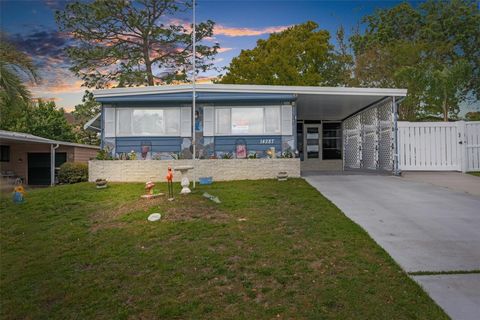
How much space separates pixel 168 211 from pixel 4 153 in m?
15.8

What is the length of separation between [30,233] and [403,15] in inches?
1202

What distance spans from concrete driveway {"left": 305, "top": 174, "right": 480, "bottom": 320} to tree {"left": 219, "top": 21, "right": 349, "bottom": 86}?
12.8 m

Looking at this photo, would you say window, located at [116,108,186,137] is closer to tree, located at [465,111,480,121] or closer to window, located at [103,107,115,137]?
window, located at [103,107,115,137]

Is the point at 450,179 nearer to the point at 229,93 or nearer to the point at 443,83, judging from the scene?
the point at 229,93

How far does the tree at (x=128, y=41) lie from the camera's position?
20.9 metres

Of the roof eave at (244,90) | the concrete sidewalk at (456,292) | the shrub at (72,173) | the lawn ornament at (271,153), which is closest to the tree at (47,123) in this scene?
the shrub at (72,173)

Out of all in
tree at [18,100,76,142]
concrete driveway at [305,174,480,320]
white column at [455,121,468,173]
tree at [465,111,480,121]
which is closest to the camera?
concrete driveway at [305,174,480,320]

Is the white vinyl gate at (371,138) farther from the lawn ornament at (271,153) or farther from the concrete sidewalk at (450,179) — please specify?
the lawn ornament at (271,153)

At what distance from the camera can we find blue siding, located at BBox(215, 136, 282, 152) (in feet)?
40.6

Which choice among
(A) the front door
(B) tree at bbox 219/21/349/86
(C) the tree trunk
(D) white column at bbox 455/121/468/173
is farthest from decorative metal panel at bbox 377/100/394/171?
(C) the tree trunk

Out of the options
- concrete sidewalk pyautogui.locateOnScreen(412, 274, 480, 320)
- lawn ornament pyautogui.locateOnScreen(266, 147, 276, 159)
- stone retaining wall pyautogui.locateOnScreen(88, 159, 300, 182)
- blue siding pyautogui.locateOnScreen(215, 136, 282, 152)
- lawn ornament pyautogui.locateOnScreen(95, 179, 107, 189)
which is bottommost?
concrete sidewalk pyautogui.locateOnScreen(412, 274, 480, 320)

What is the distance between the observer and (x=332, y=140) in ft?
57.4

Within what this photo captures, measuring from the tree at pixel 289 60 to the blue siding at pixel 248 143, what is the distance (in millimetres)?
10426

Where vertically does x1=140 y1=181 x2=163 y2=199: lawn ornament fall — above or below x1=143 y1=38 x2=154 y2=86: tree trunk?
below
